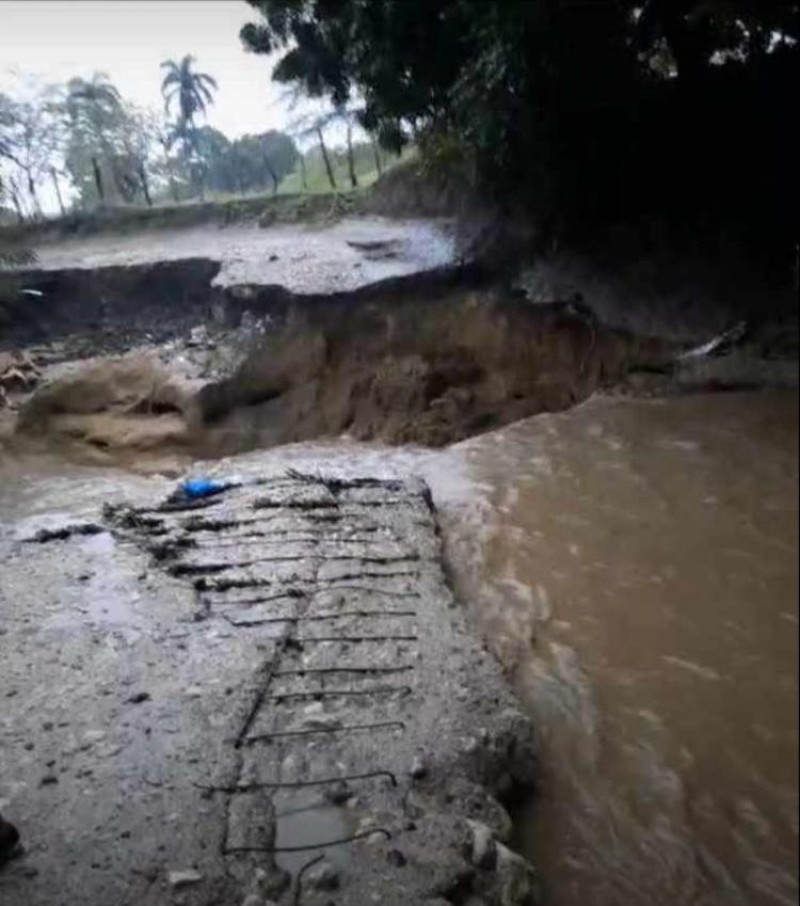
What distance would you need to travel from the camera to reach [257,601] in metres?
4.32

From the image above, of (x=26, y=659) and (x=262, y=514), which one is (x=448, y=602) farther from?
(x=26, y=659)

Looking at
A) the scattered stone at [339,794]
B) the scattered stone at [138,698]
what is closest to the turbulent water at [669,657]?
the scattered stone at [339,794]

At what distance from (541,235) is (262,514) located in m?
2.55

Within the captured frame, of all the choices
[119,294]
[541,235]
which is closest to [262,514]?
[541,235]

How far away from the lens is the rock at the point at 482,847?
2.71 meters

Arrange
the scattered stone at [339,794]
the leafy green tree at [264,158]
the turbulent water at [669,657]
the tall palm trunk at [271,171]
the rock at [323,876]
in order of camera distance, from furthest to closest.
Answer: the tall palm trunk at [271,171] < the leafy green tree at [264,158] < the scattered stone at [339,794] < the rock at [323,876] < the turbulent water at [669,657]

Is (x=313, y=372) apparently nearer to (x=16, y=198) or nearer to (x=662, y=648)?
(x=16, y=198)

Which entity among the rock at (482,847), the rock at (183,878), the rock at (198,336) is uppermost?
the rock at (198,336)

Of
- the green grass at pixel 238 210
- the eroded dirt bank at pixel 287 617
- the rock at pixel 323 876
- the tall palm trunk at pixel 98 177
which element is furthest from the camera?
the green grass at pixel 238 210

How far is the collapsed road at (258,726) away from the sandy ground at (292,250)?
14.7ft

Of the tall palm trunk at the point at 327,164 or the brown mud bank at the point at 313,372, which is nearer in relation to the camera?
the brown mud bank at the point at 313,372

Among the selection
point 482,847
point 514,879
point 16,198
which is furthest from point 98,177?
point 514,879

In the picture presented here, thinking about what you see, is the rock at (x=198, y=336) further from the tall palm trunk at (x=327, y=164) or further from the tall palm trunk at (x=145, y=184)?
the tall palm trunk at (x=327, y=164)

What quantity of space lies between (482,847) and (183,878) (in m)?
0.95
